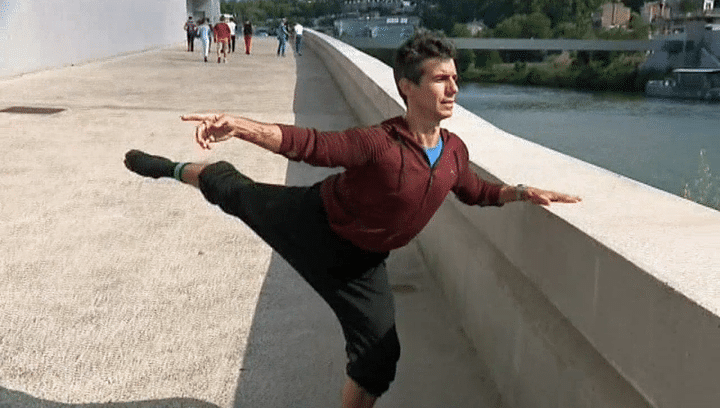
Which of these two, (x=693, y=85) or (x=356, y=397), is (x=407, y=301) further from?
(x=693, y=85)

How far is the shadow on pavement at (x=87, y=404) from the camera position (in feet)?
9.45

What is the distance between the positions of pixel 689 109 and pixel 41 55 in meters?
72.7

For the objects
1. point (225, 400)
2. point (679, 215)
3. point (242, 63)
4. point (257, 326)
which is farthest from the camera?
point (242, 63)

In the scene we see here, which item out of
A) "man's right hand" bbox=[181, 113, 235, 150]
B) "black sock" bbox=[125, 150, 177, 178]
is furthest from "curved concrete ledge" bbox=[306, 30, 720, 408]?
"black sock" bbox=[125, 150, 177, 178]


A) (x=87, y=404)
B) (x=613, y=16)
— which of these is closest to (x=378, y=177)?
(x=87, y=404)

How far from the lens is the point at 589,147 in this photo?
52.3 m

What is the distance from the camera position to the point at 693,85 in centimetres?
8306

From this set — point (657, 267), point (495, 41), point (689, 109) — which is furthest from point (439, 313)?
point (495, 41)

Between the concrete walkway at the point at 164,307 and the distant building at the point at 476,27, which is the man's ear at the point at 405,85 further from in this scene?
the distant building at the point at 476,27

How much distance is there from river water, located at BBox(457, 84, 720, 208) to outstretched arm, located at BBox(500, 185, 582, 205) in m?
30.5

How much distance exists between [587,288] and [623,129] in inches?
2553

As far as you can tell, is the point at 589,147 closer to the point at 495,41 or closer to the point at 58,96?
the point at 58,96

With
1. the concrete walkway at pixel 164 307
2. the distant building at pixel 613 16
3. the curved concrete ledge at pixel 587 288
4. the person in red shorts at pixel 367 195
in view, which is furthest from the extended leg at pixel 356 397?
the distant building at pixel 613 16

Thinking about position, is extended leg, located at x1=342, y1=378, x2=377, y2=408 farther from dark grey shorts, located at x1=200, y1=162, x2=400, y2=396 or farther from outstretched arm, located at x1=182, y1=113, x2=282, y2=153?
outstretched arm, located at x1=182, y1=113, x2=282, y2=153
